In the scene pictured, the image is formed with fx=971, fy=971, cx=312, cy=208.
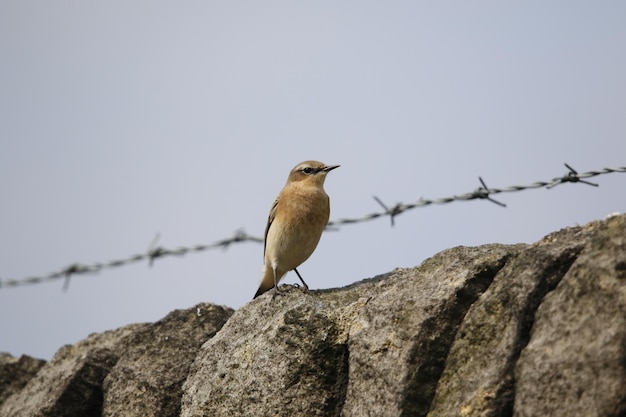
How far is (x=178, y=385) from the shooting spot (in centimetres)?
517

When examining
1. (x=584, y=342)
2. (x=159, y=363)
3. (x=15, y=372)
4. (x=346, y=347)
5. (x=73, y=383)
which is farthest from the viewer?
(x=15, y=372)

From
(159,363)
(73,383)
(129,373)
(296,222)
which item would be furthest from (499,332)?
(296,222)

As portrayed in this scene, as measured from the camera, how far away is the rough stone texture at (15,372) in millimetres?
6609

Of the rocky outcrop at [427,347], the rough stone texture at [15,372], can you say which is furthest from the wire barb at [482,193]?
the rough stone texture at [15,372]

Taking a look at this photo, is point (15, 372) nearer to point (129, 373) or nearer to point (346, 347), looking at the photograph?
point (129, 373)

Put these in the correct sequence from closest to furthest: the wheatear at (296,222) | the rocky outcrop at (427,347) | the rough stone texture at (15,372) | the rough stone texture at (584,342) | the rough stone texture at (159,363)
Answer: the rough stone texture at (584,342)
the rocky outcrop at (427,347)
the rough stone texture at (159,363)
the rough stone texture at (15,372)
the wheatear at (296,222)

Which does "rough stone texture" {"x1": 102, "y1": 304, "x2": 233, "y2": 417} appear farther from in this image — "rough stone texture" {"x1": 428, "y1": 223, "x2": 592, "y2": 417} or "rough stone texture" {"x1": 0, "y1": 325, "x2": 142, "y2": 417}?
"rough stone texture" {"x1": 428, "y1": 223, "x2": 592, "y2": 417}

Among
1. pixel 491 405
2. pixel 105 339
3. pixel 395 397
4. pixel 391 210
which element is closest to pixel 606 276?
pixel 491 405

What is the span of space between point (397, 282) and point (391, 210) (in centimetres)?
102

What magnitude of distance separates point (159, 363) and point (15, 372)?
187 cm

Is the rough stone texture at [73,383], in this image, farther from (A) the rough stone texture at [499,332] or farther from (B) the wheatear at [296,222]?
(A) the rough stone texture at [499,332]

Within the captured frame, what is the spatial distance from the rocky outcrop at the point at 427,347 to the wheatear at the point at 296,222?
6.53 feet

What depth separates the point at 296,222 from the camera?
24.2ft

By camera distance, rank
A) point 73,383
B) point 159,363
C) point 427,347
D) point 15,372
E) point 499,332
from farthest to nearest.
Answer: point 15,372 < point 73,383 < point 159,363 < point 427,347 < point 499,332
